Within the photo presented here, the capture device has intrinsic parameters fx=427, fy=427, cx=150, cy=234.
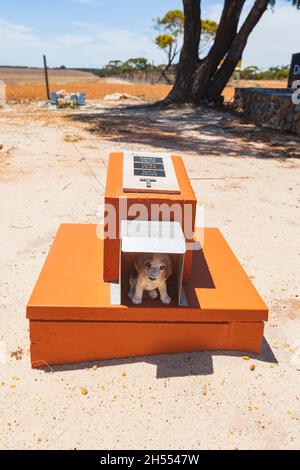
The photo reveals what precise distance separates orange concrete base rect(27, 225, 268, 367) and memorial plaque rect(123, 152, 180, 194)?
81cm

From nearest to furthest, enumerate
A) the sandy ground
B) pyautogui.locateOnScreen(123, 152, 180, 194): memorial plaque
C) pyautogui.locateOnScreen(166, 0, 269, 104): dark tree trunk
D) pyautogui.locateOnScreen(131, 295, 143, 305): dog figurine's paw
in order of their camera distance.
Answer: the sandy ground < pyautogui.locateOnScreen(131, 295, 143, 305): dog figurine's paw < pyautogui.locateOnScreen(123, 152, 180, 194): memorial plaque < pyautogui.locateOnScreen(166, 0, 269, 104): dark tree trunk

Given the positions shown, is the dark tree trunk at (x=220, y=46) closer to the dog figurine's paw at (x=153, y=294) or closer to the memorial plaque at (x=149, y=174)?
the memorial plaque at (x=149, y=174)

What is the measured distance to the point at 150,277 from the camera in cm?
303

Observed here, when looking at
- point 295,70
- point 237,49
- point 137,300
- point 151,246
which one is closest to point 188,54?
point 237,49

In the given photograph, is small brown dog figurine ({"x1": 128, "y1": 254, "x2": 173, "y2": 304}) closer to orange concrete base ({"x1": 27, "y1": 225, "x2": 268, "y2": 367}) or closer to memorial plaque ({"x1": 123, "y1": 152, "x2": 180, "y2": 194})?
orange concrete base ({"x1": 27, "y1": 225, "x2": 268, "y2": 367})

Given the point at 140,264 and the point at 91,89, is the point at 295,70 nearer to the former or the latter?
the point at 91,89

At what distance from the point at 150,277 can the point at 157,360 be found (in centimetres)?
71

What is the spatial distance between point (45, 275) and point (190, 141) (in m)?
9.83

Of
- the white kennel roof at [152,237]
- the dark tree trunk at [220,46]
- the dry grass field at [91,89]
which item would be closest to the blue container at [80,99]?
the dry grass field at [91,89]

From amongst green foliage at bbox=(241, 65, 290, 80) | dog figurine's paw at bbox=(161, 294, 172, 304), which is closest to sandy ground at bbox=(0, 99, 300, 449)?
dog figurine's paw at bbox=(161, 294, 172, 304)

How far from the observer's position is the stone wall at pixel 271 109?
14352 millimetres

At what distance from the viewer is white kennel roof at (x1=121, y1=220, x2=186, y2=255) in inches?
111

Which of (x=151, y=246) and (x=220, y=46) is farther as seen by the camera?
(x=220, y=46)
